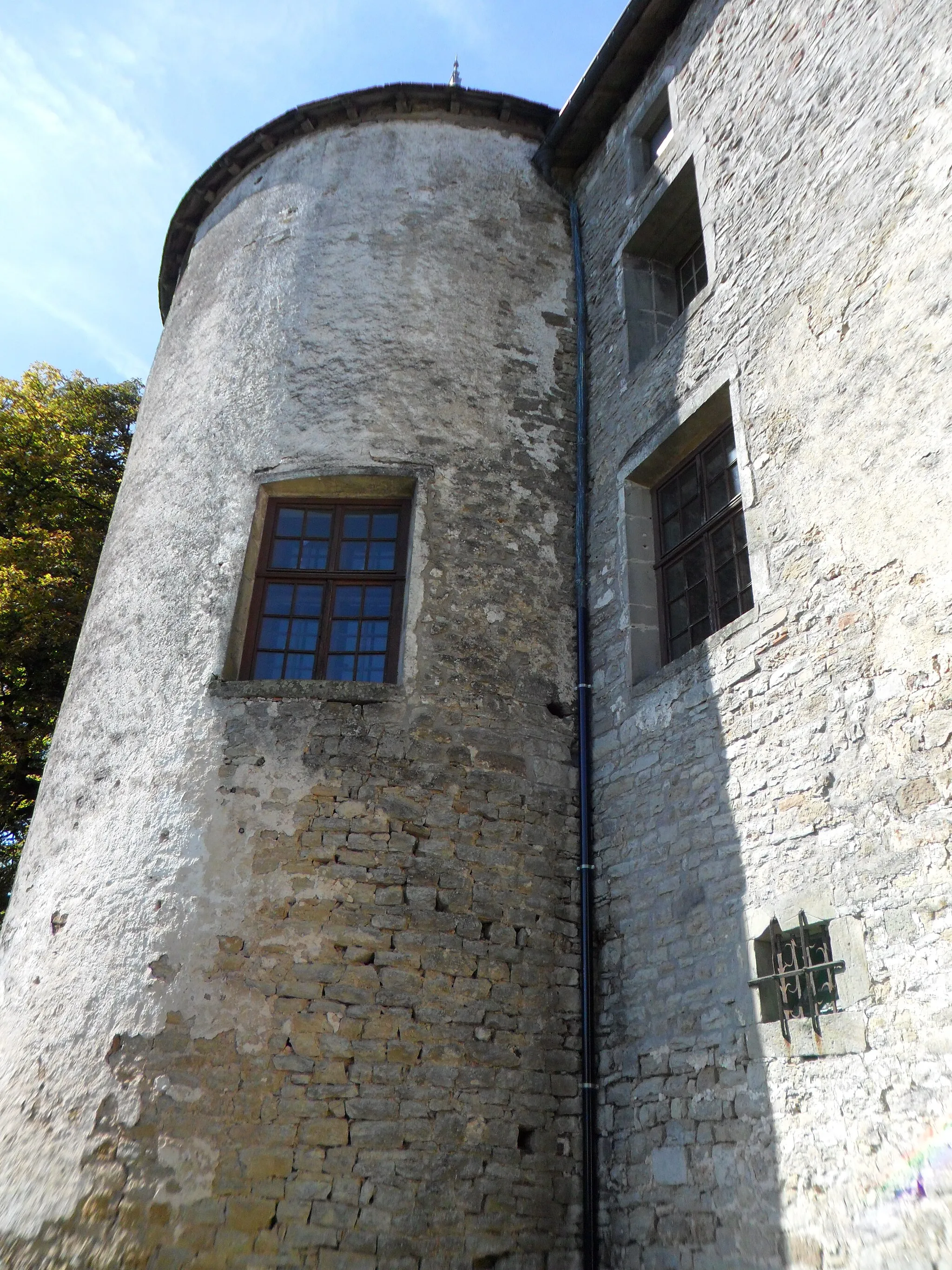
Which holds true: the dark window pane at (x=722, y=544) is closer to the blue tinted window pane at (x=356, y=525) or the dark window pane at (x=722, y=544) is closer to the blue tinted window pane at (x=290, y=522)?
the blue tinted window pane at (x=356, y=525)

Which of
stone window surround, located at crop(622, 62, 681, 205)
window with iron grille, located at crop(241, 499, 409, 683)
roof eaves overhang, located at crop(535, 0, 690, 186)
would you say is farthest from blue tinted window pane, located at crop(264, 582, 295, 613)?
roof eaves overhang, located at crop(535, 0, 690, 186)

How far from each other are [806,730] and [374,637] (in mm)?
3150

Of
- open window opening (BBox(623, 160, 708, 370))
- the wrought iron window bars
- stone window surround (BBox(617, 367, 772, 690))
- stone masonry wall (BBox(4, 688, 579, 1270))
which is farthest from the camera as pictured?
open window opening (BBox(623, 160, 708, 370))

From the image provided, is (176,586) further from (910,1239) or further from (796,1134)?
(910,1239)

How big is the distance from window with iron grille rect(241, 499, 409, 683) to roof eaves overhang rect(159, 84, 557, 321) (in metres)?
4.28

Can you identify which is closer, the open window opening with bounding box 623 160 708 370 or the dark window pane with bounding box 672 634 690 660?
the dark window pane with bounding box 672 634 690 660

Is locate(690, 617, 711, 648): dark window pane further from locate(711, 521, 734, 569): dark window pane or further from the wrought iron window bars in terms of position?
the wrought iron window bars

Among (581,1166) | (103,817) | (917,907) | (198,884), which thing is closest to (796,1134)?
(917,907)

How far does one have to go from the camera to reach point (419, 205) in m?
9.16

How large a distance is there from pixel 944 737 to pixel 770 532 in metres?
1.79

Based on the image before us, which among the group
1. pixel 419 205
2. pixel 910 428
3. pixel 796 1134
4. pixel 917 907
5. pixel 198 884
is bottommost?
pixel 796 1134

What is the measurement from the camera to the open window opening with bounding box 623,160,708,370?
830cm

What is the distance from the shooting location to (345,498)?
7801 millimetres

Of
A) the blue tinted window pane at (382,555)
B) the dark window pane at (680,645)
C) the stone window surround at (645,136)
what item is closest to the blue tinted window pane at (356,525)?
the blue tinted window pane at (382,555)
